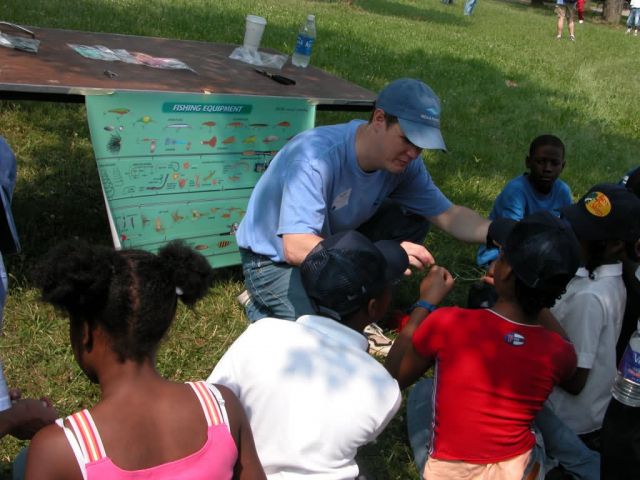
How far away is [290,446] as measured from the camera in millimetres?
2016

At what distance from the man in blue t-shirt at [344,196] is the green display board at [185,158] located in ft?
2.15

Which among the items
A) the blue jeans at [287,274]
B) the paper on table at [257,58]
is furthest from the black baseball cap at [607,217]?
the paper on table at [257,58]

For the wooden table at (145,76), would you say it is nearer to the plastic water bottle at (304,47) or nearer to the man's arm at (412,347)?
the plastic water bottle at (304,47)

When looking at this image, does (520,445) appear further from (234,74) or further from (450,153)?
(450,153)

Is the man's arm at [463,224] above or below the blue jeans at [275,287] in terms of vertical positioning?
above

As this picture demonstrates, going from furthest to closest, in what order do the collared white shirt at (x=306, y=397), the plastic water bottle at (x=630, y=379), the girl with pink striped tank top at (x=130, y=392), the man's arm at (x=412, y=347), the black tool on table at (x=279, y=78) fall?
the black tool on table at (x=279, y=78) < the man's arm at (x=412, y=347) < the plastic water bottle at (x=630, y=379) < the collared white shirt at (x=306, y=397) < the girl with pink striped tank top at (x=130, y=392)

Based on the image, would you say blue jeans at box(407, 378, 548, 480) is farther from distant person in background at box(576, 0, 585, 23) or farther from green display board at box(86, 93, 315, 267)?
distant person in background at box(576, 0, 585, 23)

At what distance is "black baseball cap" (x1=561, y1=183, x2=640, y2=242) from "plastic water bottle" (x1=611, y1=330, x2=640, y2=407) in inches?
31.2

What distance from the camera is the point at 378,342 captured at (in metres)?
3.96

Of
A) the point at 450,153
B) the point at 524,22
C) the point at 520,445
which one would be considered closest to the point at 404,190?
the point at 520,445

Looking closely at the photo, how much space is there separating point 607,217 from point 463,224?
1.02 meters

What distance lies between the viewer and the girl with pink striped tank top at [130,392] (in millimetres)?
1619

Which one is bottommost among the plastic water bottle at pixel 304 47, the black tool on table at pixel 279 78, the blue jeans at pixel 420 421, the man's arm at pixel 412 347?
the blue jeans at pixel 420 421

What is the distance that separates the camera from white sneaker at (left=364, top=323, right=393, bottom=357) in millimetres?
3910
